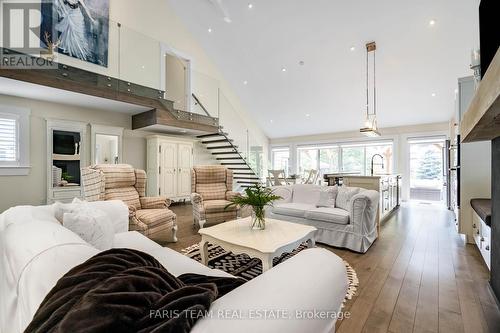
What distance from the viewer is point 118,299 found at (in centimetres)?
55

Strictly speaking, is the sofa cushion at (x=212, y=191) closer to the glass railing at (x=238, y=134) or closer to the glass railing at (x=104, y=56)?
Answer: the glass railing at (x=104, y=56)

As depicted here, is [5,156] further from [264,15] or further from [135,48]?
[264,15]

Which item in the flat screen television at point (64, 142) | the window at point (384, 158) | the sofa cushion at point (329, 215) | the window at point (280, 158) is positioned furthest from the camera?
the window at point (280, 158)

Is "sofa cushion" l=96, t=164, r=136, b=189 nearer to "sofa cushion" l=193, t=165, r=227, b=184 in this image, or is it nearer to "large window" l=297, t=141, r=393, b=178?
"sofa cushion" l=193, t=165, r=227, b=184

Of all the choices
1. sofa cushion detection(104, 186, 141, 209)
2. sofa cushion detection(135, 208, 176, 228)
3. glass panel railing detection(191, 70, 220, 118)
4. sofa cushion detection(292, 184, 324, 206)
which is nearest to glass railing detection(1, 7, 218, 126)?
glass panel railing detection(191, 70, 220, 118)

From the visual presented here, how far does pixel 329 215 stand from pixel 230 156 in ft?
15.0

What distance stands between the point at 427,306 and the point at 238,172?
19.3 ft

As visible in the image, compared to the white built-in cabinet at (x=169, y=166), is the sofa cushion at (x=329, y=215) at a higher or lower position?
lower

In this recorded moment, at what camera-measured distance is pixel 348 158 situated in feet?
28.4

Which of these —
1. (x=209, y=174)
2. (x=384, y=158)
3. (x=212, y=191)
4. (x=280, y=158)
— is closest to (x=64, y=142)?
(x=209, y=174)

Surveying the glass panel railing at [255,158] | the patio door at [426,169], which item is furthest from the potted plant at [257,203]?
the patio door at [426,169]

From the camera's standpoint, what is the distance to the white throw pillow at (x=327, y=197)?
3.45 metres

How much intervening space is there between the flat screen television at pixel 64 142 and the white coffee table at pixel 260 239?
4241mm

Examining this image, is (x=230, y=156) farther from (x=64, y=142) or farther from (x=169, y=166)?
(x=64, y=142)
